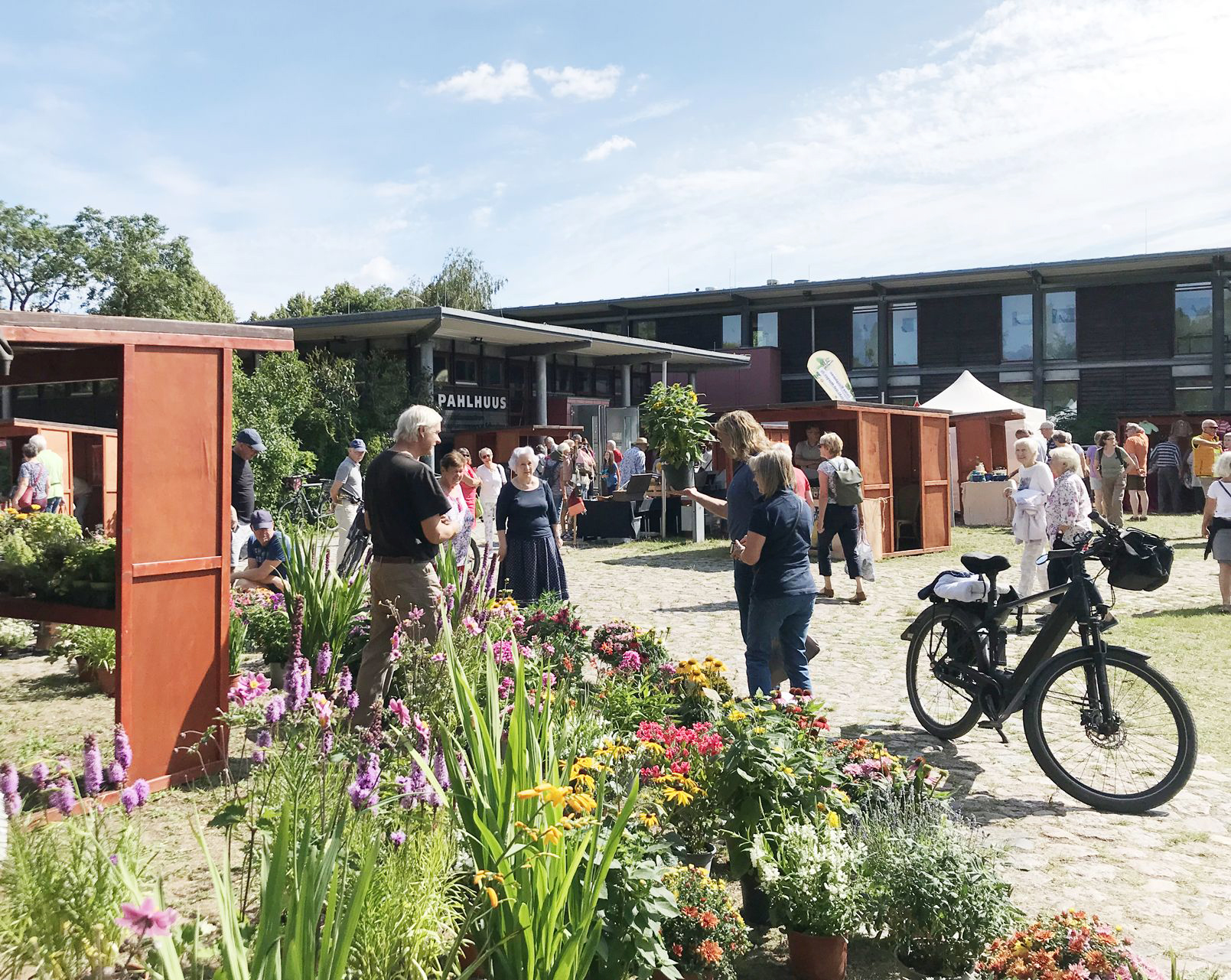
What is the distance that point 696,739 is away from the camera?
403 centimetres

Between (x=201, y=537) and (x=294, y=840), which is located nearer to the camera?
(x=294, y=840)

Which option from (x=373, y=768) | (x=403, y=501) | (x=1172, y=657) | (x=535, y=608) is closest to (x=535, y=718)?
(x=373, y=768)

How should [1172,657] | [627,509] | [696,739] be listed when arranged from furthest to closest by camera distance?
[627,509], [1172,657], [696,739]

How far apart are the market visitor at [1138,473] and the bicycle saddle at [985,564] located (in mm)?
14894

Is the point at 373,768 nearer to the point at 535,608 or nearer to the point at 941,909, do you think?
the point at 941,909

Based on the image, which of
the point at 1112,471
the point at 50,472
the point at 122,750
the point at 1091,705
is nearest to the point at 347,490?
the point at 50,472

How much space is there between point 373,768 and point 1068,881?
9.45 feet

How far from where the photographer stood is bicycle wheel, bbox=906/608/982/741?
5738mm

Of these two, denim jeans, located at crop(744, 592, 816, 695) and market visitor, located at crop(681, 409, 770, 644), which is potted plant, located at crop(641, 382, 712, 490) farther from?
denim jeans, located at crop(744, 592, 816, 695)

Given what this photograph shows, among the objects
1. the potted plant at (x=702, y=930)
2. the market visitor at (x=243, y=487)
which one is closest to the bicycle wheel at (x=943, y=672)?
the potted plant at (x=702, y=930)

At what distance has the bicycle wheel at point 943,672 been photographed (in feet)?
18.8

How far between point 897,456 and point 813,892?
15249 mm

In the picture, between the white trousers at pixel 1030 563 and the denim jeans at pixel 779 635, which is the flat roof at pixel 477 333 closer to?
the white trousers at pixel 1030 563

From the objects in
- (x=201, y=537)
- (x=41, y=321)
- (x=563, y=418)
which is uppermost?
(x=563, y=418)
